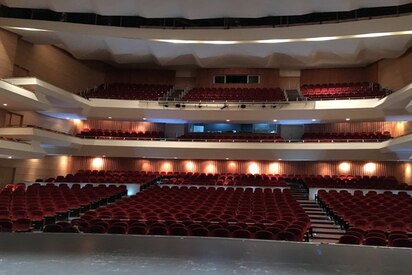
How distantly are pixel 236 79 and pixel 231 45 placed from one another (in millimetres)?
3663

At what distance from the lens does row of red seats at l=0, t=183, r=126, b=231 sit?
24.7ft

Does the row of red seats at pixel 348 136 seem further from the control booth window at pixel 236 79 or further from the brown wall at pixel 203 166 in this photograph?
the control booth window at pixel 236 79

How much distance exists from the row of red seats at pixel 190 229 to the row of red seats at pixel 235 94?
10281mm

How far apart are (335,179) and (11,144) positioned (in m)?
11.4

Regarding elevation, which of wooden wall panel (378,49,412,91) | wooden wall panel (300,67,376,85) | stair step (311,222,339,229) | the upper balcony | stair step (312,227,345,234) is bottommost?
stair step (312,227,345,234)

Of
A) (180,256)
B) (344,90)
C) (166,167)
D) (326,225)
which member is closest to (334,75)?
(344,90)

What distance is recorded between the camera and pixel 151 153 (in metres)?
16.0

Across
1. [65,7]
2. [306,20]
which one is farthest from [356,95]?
[65,7]

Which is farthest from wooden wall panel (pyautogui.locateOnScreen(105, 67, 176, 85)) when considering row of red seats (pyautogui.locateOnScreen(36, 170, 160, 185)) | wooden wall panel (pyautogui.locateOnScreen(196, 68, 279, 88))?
row of red seats (pyautogui.locateOnScreen(36, 170, 160, 185))

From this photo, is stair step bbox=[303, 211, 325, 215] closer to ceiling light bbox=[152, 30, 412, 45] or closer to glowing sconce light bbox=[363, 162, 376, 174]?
glowing sconce light bbox=[363, 162, 376, 174]

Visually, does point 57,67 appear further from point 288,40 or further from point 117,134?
point 288,40

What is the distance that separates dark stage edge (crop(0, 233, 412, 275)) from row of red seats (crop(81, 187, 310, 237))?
2.37 meters

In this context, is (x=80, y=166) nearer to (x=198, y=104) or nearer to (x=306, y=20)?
(x=198, y=104)

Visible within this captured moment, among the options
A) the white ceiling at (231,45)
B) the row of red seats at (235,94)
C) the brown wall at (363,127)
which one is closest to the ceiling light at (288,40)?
the white ceiling at (231,45)
